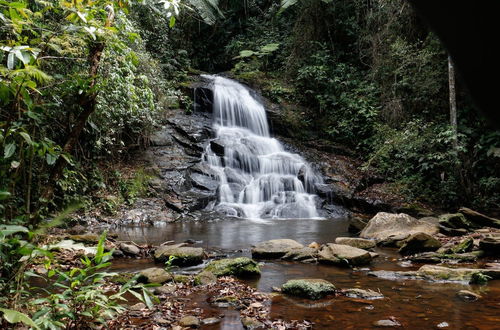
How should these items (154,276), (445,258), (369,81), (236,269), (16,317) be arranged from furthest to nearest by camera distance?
(369,81) → (445,258) → (236,269) → (154,276) → (16,317)

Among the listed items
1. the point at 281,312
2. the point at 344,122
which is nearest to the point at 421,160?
the point at 344,122

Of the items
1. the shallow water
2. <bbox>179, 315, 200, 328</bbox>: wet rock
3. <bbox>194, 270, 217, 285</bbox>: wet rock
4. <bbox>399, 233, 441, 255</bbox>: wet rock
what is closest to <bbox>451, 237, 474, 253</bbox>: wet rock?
<bbox>399, 233, 441, 255</bbox>: wet rock

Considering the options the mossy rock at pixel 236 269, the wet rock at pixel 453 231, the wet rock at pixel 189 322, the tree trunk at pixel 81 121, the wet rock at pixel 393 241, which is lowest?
the wet rock at pixel 189 322

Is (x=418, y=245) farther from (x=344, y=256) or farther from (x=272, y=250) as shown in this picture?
(x=272, y=250)

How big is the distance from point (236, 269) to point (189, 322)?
186cm

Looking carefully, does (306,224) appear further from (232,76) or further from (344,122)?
(232,76)

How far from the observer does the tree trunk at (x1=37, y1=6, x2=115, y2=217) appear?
3.46m

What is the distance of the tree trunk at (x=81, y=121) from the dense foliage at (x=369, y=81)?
29.3ft

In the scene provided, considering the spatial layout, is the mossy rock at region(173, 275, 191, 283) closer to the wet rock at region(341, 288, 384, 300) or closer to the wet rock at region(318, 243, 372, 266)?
the wet rock at region(341, 288, 384, 300)

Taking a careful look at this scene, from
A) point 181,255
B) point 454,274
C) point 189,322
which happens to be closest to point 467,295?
point 454,274

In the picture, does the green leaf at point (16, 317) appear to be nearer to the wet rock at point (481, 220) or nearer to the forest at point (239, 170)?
the forest at point (239, 170)

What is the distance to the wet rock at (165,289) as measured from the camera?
179 inches

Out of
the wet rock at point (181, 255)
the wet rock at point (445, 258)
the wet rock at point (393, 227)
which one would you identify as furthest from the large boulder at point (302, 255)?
the wet rock at point (393, 227)

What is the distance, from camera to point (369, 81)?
16609mm
